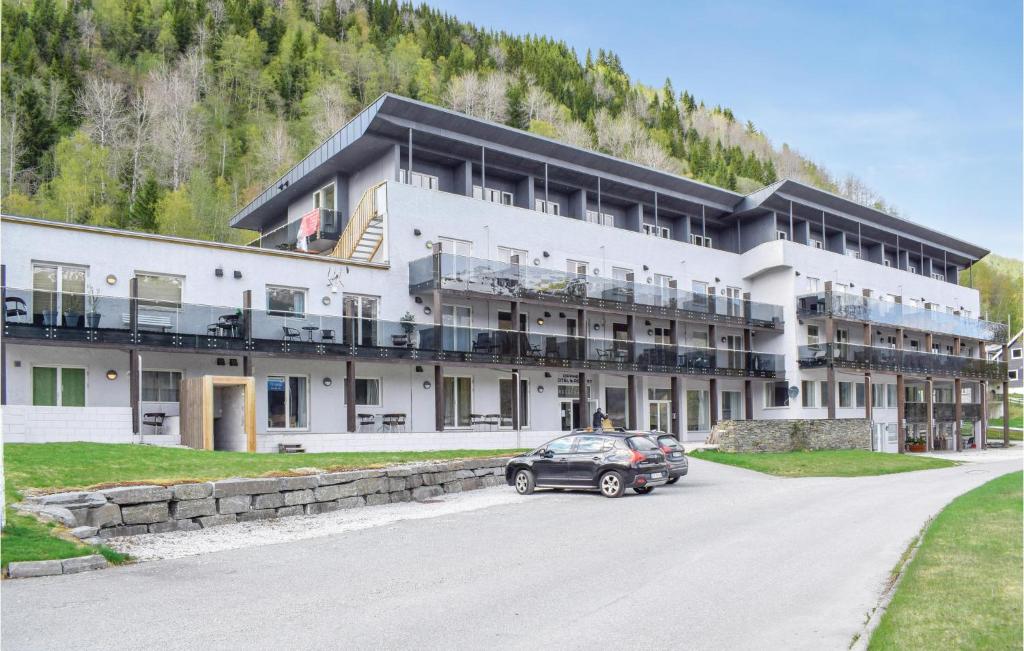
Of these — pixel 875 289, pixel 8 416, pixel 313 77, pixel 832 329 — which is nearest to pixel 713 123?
pixel 313 77

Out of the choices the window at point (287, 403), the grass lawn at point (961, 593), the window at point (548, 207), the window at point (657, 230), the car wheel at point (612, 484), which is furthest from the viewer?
the window at point (657, 230)

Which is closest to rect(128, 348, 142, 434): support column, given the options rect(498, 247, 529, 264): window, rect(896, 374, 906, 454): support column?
rect(498, 247, 529, 264): window

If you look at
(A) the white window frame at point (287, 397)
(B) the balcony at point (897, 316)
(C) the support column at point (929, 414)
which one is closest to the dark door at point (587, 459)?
(A) the white window frame at point (287, 397)

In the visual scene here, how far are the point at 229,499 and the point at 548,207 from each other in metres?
25.8

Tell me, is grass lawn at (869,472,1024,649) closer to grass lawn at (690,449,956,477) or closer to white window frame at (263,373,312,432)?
grass lawn at (690,449,956,477)

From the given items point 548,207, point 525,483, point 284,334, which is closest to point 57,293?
point 284,334

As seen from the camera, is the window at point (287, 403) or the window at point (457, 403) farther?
the window at point (457, 403)

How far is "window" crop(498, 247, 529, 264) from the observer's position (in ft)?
113

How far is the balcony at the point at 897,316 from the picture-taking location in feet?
149

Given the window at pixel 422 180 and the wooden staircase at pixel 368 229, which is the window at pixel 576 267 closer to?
the window at pixel 422 180

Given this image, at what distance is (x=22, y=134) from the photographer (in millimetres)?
66625

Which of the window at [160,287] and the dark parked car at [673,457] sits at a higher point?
the window at [160,287]

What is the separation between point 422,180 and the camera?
1352 inches

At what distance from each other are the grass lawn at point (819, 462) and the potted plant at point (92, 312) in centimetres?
2004
